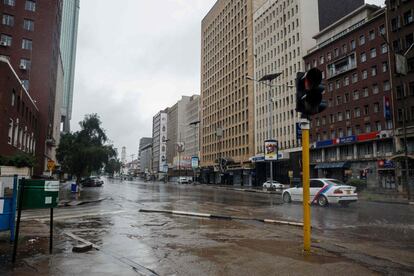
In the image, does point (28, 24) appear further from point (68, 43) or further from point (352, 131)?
point (68, 43)

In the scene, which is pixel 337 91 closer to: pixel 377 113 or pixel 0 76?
pixel 377 113

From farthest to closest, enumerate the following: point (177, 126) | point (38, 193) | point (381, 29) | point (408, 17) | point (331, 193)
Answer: point (177, 126)
point (381, 29)
point (408, 17)
point (331, 193)
point (38, 193)

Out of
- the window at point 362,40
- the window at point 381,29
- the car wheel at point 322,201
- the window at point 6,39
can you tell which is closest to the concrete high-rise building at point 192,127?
the window at point 6,39

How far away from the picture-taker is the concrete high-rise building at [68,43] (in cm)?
17862

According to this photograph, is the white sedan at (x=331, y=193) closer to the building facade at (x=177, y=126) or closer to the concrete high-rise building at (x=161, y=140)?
the building facade at (x=177, y=126)

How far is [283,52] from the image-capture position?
214ft

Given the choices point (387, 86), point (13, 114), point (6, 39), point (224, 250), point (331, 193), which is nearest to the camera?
point (224, 250)

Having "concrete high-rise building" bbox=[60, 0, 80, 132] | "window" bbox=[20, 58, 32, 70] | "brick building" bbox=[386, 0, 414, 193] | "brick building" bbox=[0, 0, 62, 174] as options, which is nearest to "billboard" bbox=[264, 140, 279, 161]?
"brick building" bbox=[386, 0, 414, 193]

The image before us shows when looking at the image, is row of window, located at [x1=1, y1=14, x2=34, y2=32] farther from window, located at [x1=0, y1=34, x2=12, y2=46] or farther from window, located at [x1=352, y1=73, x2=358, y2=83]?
window, located at [x1=352, y1=73, x2=358, y2=83]

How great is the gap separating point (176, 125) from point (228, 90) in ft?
206

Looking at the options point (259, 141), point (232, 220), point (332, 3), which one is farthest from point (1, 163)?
point (332, 3)

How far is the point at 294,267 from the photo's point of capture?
6055mm

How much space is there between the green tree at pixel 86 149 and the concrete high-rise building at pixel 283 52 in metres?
26.8

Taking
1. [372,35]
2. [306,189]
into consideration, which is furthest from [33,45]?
[306,189]
